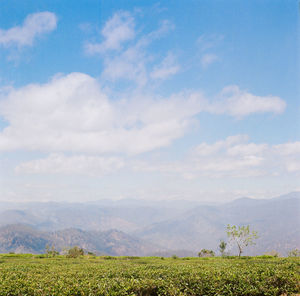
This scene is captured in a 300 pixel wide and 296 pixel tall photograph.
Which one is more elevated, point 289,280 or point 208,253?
point 289,280

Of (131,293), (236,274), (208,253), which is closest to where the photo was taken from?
(131,293)

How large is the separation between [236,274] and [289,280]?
211 cm

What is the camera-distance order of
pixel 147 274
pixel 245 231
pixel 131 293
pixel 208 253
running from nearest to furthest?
pixel 131 293 → pixel 147 274 → pixel 245 231 → pixel 208 253

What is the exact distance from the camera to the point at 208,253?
53.2 meters

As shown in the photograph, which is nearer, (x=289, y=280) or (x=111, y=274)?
(x=289, y=280)

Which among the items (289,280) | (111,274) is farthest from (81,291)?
(289,280)

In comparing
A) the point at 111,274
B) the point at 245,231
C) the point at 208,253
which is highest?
the point at 111,274

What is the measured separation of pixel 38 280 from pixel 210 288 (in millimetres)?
7625

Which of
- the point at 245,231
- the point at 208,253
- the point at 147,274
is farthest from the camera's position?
the point at 208,253

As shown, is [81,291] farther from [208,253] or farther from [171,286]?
[208,253]

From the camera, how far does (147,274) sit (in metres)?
11.0

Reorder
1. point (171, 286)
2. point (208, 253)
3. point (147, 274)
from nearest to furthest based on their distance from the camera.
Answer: point (171, 286), point (147, 274), point (208, 253)

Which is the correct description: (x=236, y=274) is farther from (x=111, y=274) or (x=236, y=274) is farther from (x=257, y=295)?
(x=111, y=274)

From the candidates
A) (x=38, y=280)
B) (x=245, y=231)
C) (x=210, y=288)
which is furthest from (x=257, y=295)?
(x=245, y=231)
